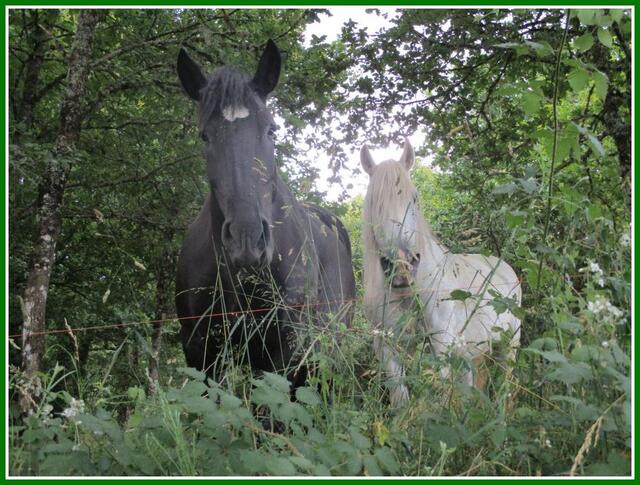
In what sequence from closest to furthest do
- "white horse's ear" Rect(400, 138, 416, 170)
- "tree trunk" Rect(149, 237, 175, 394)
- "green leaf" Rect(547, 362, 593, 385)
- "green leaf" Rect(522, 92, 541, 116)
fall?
"green leaf" Rect(547, 362, 593, 385) < "green leaf" Rect(522, 92, 541, 116) < "white horse's ear" Rect(400, 138, 416, 170) < "tree trunk" Rect(149, 237, 175, 394)

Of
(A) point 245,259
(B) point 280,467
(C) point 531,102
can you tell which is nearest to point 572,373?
(B) point 280,467

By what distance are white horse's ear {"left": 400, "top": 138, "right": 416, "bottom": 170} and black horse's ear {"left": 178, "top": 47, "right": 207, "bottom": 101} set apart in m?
1.56

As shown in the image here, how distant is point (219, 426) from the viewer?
2121 mm

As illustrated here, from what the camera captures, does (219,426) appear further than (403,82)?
No

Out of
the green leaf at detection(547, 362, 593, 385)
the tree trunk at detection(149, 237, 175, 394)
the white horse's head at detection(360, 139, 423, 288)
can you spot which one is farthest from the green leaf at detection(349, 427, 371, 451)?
the tree trunk at detection(149, 237, 175, 394)

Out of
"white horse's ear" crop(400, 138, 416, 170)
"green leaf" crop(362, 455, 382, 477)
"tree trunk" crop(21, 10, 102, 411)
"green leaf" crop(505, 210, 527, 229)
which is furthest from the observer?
"white horse's ear" crop(400, 138, 416, 170)

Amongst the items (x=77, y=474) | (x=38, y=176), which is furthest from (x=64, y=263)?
(x=77, y=474)

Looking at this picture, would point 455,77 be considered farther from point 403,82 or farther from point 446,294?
point 446,294

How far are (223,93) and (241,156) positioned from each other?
473mm

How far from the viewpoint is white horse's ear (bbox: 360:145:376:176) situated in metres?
4.73

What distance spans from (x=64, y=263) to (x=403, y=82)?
4384 mm

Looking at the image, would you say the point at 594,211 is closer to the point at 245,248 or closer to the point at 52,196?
the point at 245,248

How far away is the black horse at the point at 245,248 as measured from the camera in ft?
10.7

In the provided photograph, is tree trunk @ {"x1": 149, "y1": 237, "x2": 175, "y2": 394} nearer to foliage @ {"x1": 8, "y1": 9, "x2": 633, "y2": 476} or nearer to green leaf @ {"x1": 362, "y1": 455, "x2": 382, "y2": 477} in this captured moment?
foliage @ {"x1": 8, "y1": 9, "x2": 633, "y2": 476}
